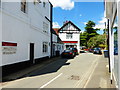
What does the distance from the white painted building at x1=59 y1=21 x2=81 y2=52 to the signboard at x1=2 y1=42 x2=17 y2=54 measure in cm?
2729

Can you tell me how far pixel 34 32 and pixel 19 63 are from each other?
175 inches

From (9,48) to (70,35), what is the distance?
29160 millimetres

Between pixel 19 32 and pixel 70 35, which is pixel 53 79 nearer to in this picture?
pixel 19 32

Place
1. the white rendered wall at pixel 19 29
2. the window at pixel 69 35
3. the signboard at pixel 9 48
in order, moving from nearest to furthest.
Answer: the signboard at pixel 9 48, the white rendered wall at pixel 19 29, the window at pixel 69 35

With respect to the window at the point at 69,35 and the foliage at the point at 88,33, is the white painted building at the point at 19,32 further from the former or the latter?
the foliage at the point at 88,33

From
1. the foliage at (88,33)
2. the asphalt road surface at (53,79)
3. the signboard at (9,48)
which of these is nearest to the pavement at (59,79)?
the asphalt road surface at (53,79)

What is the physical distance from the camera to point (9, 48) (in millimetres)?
8859

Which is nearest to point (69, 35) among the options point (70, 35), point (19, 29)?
point (70, 35)

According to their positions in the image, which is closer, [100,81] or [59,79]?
[100,81]

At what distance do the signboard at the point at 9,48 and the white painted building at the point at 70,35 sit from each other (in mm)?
27285

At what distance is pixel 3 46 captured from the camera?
820 centimetres

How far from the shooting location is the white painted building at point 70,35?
36.1m

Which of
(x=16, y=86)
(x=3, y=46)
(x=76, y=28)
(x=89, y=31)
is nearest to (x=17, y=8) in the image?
(x=3, y=46)

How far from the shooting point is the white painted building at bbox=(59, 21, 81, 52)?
36.1 metres
